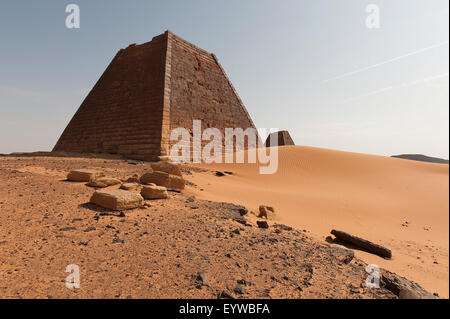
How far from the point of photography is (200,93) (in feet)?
37.8

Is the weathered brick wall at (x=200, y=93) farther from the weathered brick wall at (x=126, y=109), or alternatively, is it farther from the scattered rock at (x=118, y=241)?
the scattered rock at (x=118, y=241)

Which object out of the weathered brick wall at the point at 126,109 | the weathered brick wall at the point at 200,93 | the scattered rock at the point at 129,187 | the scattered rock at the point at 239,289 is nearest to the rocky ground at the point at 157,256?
the scattered rock at the point at 239,289

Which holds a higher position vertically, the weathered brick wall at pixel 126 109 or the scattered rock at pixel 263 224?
the weathered brick wall at pixel 126 109

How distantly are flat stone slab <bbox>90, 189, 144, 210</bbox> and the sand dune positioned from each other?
1.47 meters

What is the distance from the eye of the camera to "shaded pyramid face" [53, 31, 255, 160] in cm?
924

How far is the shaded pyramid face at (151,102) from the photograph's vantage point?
9242mm

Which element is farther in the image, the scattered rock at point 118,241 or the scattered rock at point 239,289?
the scattered rock at point 118,241

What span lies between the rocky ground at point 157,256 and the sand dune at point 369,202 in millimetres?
1096

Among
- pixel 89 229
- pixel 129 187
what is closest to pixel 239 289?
pixel 89 229

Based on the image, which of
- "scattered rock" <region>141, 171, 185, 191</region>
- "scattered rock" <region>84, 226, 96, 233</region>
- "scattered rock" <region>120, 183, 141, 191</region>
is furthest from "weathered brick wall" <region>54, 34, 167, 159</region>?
"scattered rock" <region>84, 226, 96, 233</region>

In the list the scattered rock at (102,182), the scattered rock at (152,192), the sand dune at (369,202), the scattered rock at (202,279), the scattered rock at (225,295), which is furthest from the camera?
the scattered rock at (102,182)

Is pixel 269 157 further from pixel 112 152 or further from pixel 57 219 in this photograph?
pixel 57 219

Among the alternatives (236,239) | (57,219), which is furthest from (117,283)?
(57,219)

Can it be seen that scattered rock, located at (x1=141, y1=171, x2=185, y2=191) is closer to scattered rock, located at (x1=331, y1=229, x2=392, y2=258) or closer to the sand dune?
the sand dune
